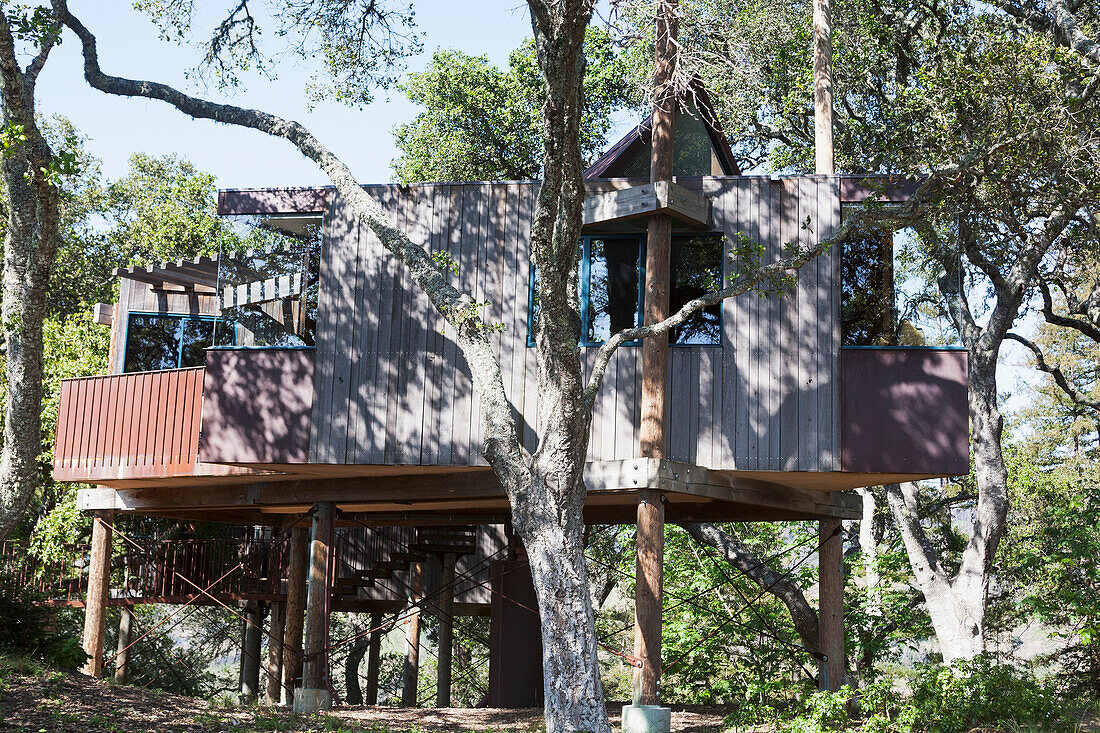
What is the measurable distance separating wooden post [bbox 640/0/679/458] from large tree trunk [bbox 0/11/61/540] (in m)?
6.07

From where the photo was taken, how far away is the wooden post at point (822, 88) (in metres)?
14.8

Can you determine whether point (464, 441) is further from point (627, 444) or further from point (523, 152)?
point (523, 152)

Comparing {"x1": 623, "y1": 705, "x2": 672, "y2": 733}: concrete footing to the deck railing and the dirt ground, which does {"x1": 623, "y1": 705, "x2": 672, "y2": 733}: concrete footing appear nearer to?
the dirt ground

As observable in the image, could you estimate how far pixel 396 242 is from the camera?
998 centimetres

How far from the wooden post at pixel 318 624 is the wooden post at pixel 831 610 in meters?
5.83

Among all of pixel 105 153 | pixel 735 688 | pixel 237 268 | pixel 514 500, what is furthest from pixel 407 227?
pixel 105 153

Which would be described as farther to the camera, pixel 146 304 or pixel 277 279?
pixel 146 304

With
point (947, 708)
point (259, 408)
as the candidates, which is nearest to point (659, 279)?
point (259, 408)

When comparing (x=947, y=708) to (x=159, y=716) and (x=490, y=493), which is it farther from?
(x=159, y=716)

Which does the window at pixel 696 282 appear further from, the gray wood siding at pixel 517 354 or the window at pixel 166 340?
the window at pixel 166 340

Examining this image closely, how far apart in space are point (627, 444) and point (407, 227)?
3.48 meters

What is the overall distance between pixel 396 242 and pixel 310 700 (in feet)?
18.0

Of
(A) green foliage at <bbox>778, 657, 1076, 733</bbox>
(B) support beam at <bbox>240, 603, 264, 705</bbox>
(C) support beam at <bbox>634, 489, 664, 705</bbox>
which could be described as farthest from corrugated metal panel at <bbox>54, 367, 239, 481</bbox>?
(B) support beam at <bbox>240, 603, 264, 705</bbox>

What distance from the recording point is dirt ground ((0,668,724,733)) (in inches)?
385
